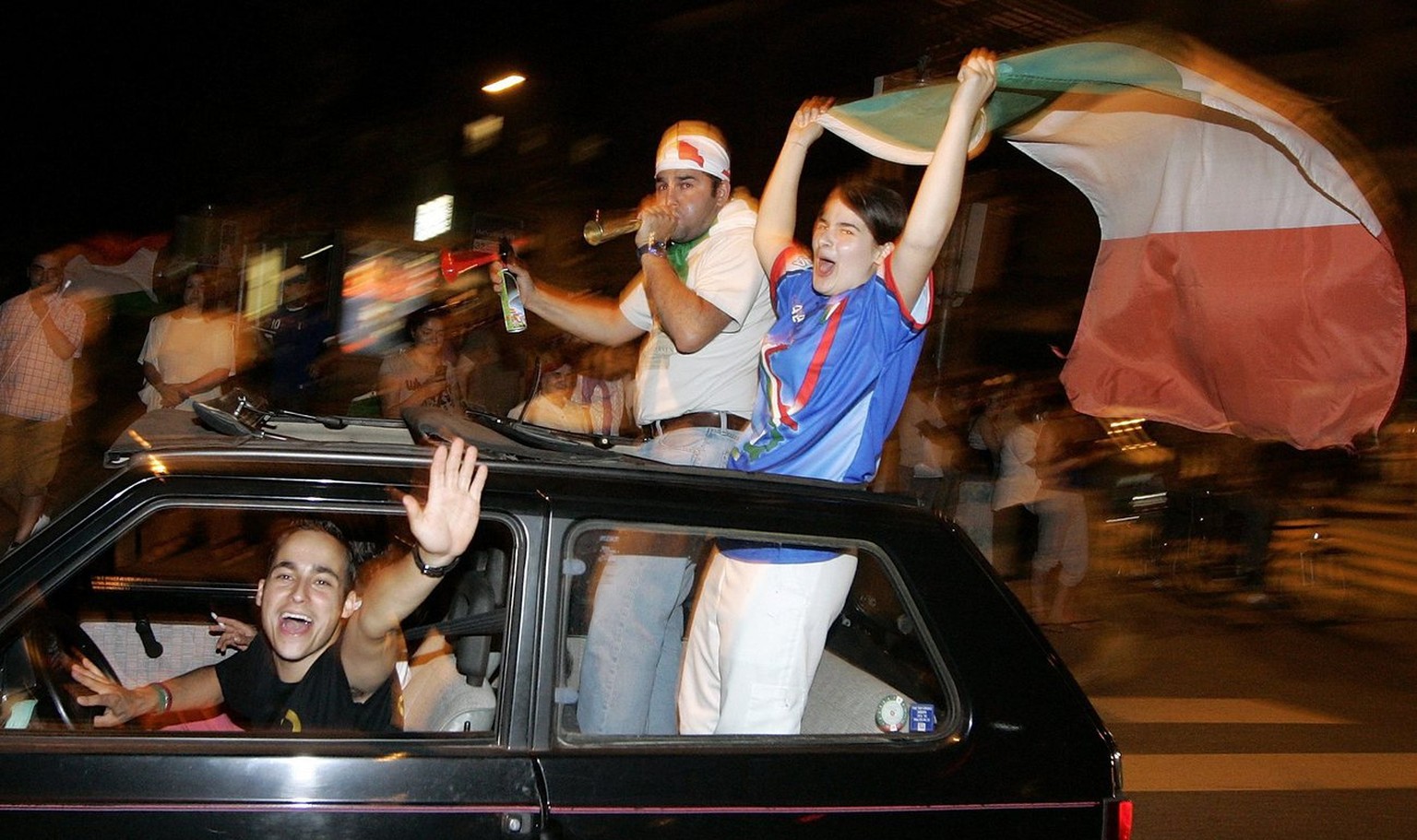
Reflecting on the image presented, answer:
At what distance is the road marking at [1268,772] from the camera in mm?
5504

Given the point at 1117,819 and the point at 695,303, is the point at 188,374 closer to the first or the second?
the point at 695,303

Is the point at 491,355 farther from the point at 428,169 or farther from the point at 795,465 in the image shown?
the point at 795,465

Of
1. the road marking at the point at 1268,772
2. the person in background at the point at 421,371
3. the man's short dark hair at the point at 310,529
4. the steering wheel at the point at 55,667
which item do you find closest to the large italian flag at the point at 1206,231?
the man's short dark hair at the point at 310,529

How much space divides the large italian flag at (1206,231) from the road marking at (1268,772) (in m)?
2.56

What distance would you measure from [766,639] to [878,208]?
1141mm

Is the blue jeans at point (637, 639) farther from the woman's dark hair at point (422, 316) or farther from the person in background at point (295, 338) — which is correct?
the person in background at point (295, 338)

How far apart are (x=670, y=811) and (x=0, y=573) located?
1.21 meters

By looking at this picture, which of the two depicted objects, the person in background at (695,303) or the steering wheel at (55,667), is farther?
the person in background at (695,303)

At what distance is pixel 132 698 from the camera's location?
2.65 meters

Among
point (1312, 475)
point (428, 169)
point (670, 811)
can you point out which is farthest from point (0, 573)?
point (428, 169)

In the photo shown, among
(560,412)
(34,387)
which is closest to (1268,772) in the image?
(560,412)

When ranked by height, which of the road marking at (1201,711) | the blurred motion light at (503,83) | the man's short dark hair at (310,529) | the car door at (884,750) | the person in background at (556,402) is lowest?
the road marking at (1201,711)

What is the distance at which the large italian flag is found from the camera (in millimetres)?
3150

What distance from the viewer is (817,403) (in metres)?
2.99
